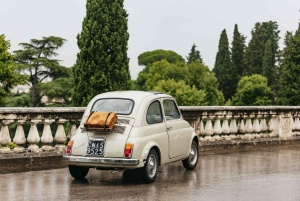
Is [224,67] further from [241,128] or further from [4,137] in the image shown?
[4,137]

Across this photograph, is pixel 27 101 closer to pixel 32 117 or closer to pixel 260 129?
pixel 260 129

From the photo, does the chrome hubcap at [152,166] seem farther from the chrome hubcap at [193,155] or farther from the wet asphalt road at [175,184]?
the chrome hubcap at [193,155]

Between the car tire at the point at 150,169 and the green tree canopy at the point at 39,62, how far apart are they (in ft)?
161

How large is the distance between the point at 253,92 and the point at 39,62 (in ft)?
143

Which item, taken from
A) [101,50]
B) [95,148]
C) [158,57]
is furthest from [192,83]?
[95,148]

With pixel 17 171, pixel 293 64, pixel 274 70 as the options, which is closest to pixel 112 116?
pixel 17 171

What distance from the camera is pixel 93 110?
1035cm

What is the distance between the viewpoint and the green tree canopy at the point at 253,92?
291 feet

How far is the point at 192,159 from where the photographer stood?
11805 mm

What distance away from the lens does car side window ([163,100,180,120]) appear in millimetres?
10961

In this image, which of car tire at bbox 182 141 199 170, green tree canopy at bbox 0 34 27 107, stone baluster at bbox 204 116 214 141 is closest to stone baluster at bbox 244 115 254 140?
stone baluster at bbox 204 116 214 141

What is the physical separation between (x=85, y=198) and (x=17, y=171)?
3430 millimetres

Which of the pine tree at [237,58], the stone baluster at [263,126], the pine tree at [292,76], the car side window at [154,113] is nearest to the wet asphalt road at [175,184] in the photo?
the car side window at [154,113]

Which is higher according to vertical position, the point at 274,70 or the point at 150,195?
the point at 274,70
